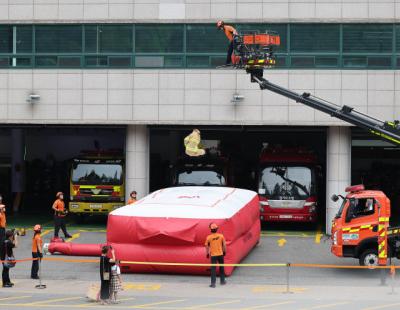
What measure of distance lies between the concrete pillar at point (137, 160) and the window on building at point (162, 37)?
3123 mm

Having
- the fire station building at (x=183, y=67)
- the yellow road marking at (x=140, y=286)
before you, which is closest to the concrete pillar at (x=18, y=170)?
the fire station building at (x=183, y=67)

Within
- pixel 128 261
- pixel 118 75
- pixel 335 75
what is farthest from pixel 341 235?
pixel 118 75

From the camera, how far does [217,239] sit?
869 inches

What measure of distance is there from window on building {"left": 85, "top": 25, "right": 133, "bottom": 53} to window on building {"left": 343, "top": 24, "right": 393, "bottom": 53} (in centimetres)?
804

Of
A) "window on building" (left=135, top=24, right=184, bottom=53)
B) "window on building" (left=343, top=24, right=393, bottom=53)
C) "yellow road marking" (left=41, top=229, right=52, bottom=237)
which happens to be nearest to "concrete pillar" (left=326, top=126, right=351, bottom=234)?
"window on building" (left=343, top=24, right=393, bottom=53)

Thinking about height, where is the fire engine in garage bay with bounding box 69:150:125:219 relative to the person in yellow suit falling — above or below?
below

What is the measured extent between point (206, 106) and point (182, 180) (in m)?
3.44

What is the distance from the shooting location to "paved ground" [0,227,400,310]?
19333 millimetres

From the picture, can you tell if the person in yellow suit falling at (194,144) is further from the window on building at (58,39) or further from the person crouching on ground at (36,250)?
the person crouching on ground at (36,250)

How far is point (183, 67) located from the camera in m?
32.7

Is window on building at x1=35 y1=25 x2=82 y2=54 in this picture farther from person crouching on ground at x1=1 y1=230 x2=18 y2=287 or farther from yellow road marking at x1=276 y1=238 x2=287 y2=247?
person crouching on ground at x1=1 y1=230 x2=18 y2=287

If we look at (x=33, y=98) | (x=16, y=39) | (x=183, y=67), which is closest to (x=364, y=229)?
(x=183, y=67)

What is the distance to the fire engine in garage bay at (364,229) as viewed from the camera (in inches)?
914

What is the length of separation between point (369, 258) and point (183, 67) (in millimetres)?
12160
